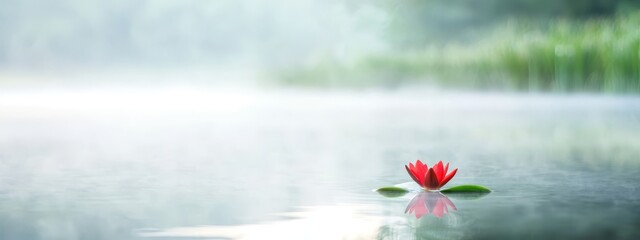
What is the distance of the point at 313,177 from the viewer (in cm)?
338

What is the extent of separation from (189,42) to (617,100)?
16.0m

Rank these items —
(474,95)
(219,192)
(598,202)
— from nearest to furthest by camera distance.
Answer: (598,202)
(219,192)
(474,95)

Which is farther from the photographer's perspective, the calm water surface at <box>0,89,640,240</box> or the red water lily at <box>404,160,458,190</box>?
the red water lily at <box>404,160,458,190</box>

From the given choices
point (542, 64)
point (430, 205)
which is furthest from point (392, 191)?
point (542, 64)

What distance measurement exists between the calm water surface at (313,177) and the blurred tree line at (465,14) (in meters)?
11.2

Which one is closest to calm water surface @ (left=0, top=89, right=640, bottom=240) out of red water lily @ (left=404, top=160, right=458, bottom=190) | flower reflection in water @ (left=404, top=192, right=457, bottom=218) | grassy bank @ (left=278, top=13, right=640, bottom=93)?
flower reflection in water @ (left=404, top=192, right=457, bottom=218)

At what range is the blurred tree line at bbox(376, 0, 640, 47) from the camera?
17.9 meters

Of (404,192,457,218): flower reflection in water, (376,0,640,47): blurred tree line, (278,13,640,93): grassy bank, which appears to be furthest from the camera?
(376,0,640,47): blurred tree line

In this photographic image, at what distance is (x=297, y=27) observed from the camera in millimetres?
24047

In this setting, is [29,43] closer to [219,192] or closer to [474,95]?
[474,95]

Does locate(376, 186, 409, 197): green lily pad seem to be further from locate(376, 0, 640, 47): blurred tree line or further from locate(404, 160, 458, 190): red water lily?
locate(376, 0, 640, 47): blurred tree line

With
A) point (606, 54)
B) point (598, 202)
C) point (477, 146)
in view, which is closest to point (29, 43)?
point (606, 54)

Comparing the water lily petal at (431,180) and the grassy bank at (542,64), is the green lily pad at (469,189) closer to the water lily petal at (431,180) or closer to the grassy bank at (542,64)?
the water lily petal at (431,180)

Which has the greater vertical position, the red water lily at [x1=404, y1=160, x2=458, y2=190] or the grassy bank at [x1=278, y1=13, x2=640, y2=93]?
the grassy bank at [x1=278, y1=13, x2=640, y2=93]
